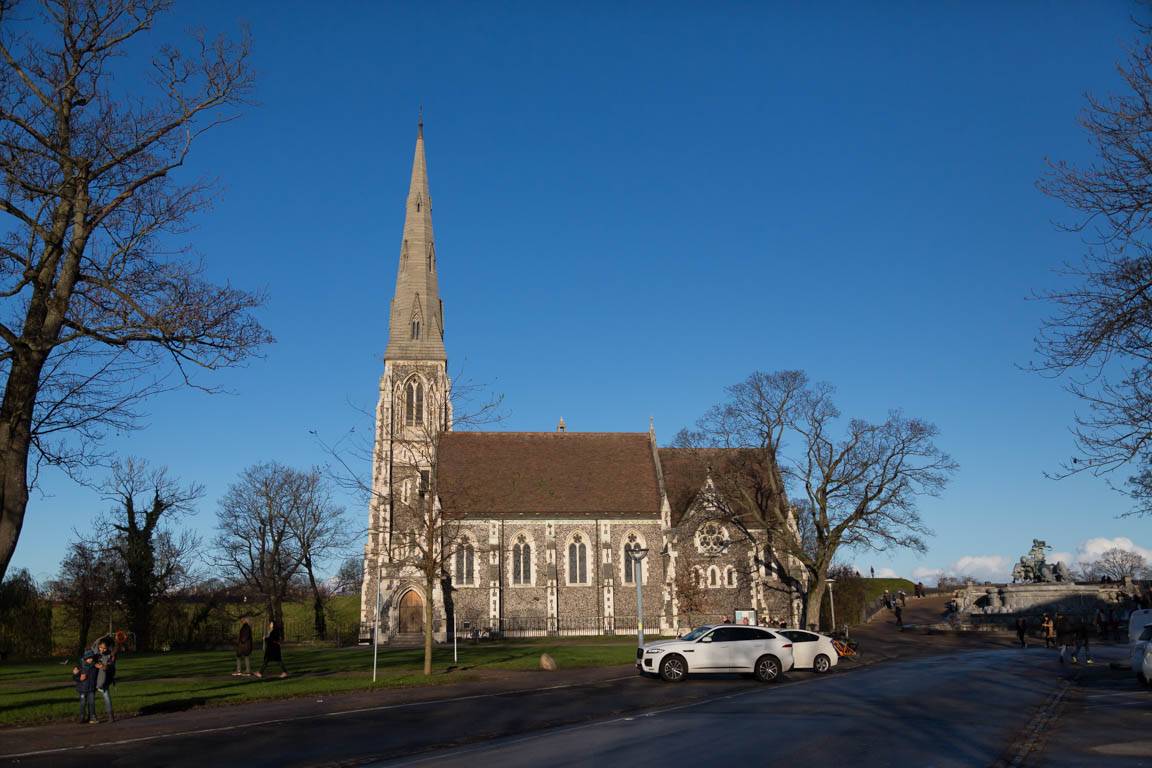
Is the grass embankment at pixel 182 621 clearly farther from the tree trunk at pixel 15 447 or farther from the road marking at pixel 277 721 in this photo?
the tree trunk at pixel 15 447

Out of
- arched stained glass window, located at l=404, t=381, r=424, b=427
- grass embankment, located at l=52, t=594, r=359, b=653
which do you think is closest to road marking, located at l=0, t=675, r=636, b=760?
arched stained glass window, located at l=404, t=381, r=424, b=427

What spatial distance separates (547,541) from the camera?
164 ft

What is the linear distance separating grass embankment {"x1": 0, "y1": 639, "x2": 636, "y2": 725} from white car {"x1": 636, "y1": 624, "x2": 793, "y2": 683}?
5817 millimetres

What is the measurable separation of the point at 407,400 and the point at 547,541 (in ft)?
40.7

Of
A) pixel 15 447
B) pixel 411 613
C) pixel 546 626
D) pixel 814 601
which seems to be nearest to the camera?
pixel 15 447

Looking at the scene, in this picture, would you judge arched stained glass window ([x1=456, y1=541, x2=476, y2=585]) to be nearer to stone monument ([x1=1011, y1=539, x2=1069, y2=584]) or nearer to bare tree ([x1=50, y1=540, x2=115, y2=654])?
bare tree ([x1=50, y1=540, x2=115, y2=654])

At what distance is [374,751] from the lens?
12453mm

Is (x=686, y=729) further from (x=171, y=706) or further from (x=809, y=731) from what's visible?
(x=171, y=706)

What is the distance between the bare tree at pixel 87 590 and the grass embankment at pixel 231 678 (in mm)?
14954

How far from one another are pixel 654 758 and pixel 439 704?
8.57 meters

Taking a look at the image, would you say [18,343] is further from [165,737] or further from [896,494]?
[896,494]

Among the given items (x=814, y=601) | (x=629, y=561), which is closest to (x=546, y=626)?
(x=629, y=561)

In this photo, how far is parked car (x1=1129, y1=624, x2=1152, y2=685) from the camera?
716 inches

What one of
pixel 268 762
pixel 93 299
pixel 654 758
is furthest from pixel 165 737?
pixel 654 758
